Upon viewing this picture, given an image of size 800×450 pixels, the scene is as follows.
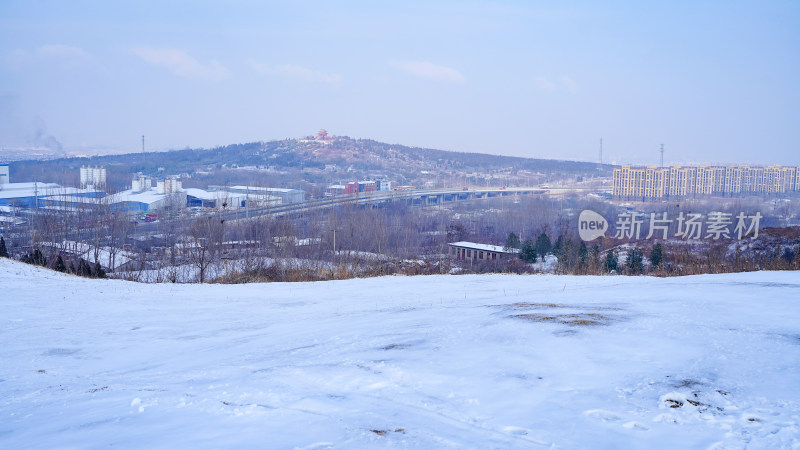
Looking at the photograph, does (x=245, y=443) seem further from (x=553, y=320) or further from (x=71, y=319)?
(x=71, y=319)

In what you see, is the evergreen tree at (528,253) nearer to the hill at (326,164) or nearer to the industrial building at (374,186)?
the industrial building at (374,186)

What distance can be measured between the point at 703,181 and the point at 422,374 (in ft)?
122

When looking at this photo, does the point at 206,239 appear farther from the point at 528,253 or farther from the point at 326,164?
the point at 326,164

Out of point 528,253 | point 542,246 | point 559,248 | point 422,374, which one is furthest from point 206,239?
point 422,374

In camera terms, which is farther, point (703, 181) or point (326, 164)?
point (326, 164)

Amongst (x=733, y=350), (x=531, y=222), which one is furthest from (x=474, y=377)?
(x=531, y=222)

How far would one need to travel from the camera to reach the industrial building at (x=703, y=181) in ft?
112

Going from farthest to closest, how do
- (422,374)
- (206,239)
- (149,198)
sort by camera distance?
(149,198) → (206,239) → (422,374)

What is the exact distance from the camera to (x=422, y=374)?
3486 mm

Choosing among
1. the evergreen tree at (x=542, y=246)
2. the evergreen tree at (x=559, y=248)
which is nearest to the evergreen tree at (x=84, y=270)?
the evergreen tree at (x=559, y=248)

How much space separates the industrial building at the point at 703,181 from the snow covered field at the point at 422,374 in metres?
30.6

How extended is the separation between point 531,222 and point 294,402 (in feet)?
99.1

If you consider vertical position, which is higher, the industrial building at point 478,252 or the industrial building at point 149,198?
the industrial building at point 149,198

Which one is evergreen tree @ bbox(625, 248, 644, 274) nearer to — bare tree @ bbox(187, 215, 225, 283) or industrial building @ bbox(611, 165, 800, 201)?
bare tree @ bbox(187, 215, 225, 283)
